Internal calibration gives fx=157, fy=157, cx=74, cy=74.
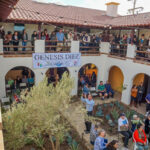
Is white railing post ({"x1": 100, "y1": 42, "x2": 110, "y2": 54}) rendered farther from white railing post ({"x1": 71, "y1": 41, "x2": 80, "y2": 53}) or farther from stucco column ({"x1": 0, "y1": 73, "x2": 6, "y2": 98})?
stucco column ({"x1": 0, "y1": 73, "x2": 6, "y2": 98})

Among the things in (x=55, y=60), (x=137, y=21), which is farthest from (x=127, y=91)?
(x=55, y=60)

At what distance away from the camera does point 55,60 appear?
1304cm

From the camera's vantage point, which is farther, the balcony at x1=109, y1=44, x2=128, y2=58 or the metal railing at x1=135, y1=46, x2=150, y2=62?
the balcony at x1=109, y1=44, x2=128, y2=58

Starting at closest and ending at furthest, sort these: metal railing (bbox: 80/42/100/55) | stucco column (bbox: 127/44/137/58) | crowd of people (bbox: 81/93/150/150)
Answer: crowd of people (bbox: 81/93/150/150) → stucco column (bbox: 127/44/137/58) → metal railing (bbox: 80/42/100/55)

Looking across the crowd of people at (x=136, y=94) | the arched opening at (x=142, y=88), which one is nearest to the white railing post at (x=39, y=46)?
the crowd of people at (x=136, y=94)

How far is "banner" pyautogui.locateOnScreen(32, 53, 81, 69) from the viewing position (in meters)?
12.4

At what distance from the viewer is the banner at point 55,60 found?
12.4 m

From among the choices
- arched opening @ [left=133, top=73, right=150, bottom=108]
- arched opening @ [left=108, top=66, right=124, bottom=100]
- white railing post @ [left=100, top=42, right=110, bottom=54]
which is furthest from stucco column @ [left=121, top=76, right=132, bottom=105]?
white railing post @ [left=100, top=42, right=110, bottom=54]

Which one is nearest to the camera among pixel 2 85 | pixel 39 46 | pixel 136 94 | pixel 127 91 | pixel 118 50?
pixel 2 85

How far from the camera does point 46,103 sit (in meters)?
5.52

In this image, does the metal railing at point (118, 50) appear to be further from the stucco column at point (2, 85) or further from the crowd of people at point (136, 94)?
the stucco column at point (2, 85)

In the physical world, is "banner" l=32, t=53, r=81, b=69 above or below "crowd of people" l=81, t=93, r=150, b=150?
above

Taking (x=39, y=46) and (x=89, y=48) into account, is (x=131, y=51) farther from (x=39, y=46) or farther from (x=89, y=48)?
(x=39, y=46)

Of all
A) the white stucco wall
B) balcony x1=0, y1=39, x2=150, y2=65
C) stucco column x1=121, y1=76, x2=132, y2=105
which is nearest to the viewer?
the white stucco wall
